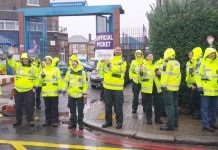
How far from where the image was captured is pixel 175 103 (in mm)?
8906

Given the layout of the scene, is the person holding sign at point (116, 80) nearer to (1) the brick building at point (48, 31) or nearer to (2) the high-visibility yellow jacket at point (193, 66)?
(2) the high-visibility yellow jacket at point (193, 66)

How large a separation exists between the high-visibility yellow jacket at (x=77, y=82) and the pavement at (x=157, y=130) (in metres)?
0.98

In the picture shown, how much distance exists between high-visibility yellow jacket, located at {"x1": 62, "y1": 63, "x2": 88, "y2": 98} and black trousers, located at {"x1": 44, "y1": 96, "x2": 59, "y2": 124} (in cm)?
69

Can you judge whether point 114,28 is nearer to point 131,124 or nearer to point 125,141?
point 131,124

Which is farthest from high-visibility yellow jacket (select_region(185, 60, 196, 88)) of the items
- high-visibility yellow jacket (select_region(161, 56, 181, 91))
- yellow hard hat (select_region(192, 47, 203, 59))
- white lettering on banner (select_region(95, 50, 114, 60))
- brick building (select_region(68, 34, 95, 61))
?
brick building (select_region(68, 34, 95, 61))

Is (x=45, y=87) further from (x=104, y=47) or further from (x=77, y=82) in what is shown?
(x=104, y=47)

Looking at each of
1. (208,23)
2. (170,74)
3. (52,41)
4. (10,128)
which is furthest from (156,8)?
(52,41)

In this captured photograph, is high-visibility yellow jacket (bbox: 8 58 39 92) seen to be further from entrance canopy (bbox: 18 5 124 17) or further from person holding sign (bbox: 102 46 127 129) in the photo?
entrance canopy (bbox: 18 5 124 17)

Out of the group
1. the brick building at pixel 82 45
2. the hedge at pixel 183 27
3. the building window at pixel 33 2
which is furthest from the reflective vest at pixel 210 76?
the brick building at pixel 82 45

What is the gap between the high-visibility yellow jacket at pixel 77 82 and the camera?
29.7ft

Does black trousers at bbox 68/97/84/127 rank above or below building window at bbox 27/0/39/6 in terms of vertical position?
below

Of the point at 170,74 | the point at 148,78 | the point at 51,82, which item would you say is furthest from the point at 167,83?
the point at 51,82

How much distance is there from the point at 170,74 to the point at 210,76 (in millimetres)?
969

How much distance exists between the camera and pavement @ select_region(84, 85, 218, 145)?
7895 millimetres
